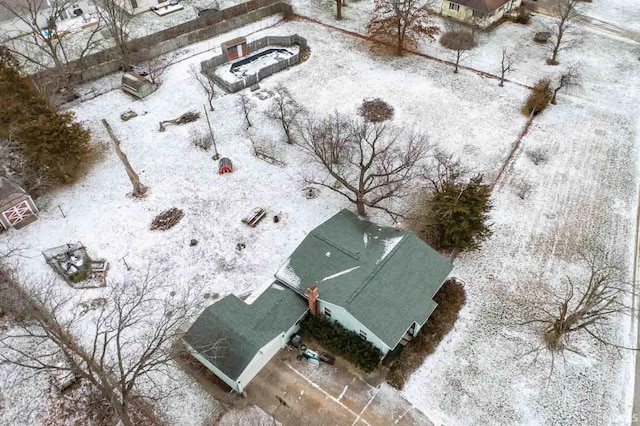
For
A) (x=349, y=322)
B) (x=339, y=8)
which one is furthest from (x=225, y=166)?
(x=339, y=8)

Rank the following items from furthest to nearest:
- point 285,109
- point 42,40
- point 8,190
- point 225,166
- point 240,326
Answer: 1. point 42,40
2. point 285,109
3. point 225,166
4. point 8,190
5. point 240,326

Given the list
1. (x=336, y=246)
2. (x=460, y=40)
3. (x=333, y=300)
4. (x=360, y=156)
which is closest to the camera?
(x=333, y=300)

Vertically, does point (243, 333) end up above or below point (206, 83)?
below

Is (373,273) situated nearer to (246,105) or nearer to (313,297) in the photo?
(313,297)

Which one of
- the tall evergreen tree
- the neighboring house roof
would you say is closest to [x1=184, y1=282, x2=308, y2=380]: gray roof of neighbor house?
the tall evergreen tree

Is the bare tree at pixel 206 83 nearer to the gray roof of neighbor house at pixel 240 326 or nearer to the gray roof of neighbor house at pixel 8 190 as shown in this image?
the gray roof of neighbor house at pixel 8 190

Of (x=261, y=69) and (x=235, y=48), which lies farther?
(x=235, y=48)

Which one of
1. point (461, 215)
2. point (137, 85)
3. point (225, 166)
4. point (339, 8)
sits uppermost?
point (339, 8)

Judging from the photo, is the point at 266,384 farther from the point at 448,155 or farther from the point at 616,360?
the point at 448,155
